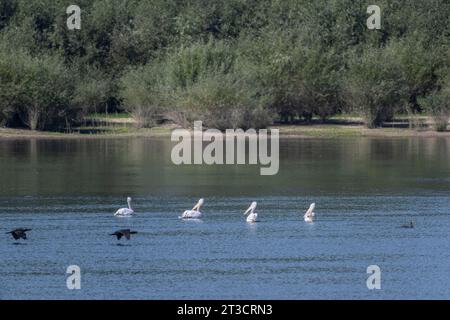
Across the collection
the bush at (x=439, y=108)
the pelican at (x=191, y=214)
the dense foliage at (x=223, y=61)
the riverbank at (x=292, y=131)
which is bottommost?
the pelican at (x=191, y=214)

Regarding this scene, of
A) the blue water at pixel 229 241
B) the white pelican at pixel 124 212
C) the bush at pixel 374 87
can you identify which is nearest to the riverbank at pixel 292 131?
the bush at pixel 374 87

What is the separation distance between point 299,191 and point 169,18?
1950 inches

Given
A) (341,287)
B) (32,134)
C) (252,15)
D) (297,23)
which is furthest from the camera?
(252,15)

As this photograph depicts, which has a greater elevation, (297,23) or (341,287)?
(297,23)

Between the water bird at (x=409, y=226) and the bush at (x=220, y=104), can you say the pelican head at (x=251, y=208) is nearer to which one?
the water bird at (x=409, y=226)

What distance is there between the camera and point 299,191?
43.2m

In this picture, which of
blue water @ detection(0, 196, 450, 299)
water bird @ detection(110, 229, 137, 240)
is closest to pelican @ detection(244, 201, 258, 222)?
blue water @ detection(0, 196, 450, 299)

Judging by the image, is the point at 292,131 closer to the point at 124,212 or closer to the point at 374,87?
the point at 374,87

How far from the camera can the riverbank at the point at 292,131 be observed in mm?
71000

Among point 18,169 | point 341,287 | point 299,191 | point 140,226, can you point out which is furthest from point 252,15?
point 341,287

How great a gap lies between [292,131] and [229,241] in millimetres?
42881

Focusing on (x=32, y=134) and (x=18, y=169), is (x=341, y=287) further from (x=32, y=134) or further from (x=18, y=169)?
(x=32, y=134)

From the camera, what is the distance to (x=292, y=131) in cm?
7406

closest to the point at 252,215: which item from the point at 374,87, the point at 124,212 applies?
the point at 124,212
